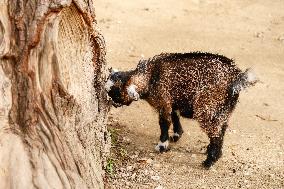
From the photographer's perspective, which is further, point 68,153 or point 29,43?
point 68,153

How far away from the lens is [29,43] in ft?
12.5

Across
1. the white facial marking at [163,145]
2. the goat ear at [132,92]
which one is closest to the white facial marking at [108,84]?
the goat ear at [132,92]

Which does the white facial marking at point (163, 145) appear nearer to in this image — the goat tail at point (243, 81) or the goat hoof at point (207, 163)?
the goat hoof at point (207, 163)

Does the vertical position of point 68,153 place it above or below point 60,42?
below

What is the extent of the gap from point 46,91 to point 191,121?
10.4 feet

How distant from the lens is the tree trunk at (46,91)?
12.5 feet

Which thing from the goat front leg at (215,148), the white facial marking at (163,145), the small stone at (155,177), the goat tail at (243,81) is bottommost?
the small stone at (155,177)

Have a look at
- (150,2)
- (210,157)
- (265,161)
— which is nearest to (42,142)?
(210,157)

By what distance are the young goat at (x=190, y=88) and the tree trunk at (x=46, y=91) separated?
3.76 feet

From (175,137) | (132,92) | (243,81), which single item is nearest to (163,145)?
(175,137)

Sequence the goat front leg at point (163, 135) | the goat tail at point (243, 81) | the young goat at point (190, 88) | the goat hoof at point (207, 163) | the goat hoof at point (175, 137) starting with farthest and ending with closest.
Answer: the goat hoof at point (175, 137), the goat front leg at point (163, 135), the goat hoof at point (207, 163), the young goat at point (190, 88), the goat tail at point (243, 81)

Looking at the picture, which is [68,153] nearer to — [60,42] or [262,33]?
[60,42]

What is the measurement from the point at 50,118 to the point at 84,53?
69 cm

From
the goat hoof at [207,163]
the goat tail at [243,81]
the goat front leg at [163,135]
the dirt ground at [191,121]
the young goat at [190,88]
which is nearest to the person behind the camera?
the goat tail at [243,81]
